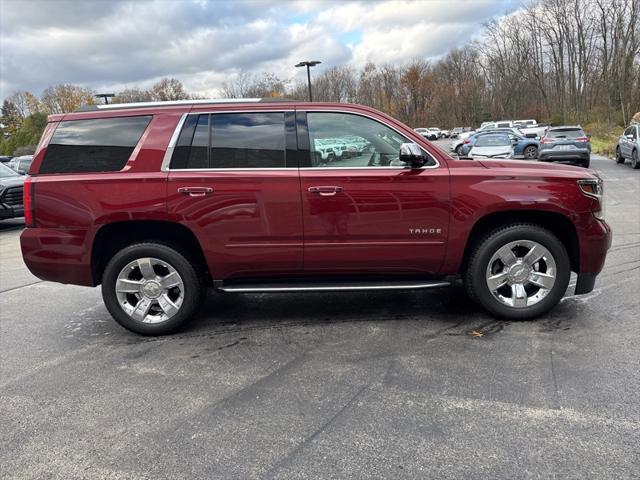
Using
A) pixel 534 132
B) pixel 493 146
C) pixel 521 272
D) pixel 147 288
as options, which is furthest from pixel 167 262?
pixel 534 132

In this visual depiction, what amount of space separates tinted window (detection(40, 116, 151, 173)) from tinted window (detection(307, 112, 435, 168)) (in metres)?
1.46

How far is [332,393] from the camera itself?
11.1 ft

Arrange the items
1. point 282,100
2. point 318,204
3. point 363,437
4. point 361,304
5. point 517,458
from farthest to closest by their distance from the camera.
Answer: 1. point 361,304
2. point 282,100
3. point 318,204
4. point 363,437
5. point 517,458

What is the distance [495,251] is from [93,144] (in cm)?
353

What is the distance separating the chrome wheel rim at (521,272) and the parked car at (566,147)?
16.4 metres

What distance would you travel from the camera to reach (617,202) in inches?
451

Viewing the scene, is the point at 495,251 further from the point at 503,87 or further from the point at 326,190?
the point at 503,87

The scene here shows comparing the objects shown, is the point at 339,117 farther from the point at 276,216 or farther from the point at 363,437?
the point at 363,437

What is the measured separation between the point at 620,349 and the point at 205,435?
304cm

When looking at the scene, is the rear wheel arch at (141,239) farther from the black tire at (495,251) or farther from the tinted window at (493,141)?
the tinted window at (493,141)

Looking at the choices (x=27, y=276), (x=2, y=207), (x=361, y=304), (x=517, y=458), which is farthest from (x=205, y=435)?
(x=2, y=207)

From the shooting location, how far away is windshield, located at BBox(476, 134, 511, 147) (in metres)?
18.4

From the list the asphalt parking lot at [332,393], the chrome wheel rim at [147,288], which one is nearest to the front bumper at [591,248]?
the asphalt parking lot at [332,393]

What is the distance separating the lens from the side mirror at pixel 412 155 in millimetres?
4121
